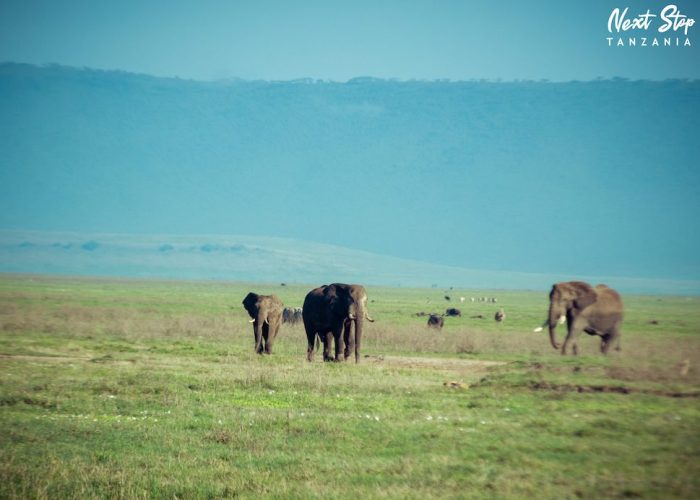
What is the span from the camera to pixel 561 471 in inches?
609

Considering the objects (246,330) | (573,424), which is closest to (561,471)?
(573,424)

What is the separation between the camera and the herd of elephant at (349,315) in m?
34.2

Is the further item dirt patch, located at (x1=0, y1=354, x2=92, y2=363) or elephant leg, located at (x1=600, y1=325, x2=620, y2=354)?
elephant leg, located at (x1=600, y1=325, x2=620, y2=354)

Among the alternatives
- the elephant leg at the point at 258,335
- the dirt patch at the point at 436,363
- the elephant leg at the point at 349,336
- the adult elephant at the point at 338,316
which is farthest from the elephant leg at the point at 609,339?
the elephant leg at the point at 258,335

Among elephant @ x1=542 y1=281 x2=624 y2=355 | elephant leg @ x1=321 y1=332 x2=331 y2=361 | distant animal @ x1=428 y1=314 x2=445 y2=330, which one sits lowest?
elephant leg @ x1=321 y1=332 x2=331 y2=361

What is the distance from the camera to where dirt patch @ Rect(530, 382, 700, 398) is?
2203cm

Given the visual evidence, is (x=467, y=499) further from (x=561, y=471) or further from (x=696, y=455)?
(x=696, y=455)

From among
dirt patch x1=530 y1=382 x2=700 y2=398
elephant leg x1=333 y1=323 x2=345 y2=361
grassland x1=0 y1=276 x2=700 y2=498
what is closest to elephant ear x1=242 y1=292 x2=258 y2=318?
grassland x1=0 y1=276 x2=700 y2=498

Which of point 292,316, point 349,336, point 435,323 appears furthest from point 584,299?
point 292,316

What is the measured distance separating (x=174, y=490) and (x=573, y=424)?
7565 mm

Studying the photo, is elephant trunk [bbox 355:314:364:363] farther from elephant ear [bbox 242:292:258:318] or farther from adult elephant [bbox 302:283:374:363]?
elephant ear [bbox 242:292:258:318]

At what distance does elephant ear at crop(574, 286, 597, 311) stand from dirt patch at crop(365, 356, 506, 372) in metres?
3.85

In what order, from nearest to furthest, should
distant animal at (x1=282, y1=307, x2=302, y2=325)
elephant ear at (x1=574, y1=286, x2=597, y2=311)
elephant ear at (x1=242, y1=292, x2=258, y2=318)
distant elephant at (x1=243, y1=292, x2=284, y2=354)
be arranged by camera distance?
distant elephant at (x1=243, y1=292, x2=284, y2=354) → elephant ear at (x1=574, y1=286, x2=597, y2=311) → elephant ear at (x1=242, y1=292, x2=258, y2=318) → distant animal at (x1=282, y1=307, x2=302, y2=325)

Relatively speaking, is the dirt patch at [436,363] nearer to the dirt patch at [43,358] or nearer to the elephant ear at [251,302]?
the elephant ear at [251,302]
